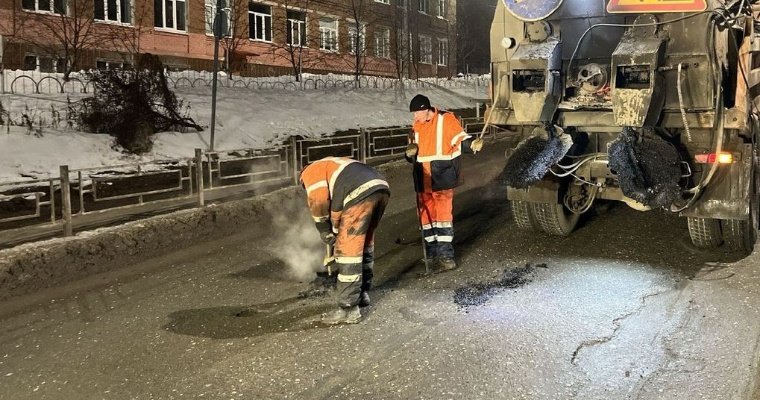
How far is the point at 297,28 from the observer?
28766 mm

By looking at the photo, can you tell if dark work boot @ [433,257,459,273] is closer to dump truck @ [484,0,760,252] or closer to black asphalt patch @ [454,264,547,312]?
black asphalt patch @ [454,264,547,312]

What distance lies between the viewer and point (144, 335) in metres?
4.54

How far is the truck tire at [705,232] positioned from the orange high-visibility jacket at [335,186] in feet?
10.5

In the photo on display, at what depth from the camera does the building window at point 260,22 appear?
27.2 metres

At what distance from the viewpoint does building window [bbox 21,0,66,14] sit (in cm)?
1975

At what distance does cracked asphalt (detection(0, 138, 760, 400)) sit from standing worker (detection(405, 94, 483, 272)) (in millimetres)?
271

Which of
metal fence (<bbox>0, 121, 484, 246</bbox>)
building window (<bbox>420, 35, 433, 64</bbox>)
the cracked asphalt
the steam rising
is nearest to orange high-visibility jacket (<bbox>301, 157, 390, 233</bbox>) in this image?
the cracked asphalt

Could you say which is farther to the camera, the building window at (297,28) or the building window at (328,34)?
the building window at (328,34)

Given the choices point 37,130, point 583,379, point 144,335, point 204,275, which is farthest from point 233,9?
point 583,379

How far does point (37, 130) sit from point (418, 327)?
9.43 metres

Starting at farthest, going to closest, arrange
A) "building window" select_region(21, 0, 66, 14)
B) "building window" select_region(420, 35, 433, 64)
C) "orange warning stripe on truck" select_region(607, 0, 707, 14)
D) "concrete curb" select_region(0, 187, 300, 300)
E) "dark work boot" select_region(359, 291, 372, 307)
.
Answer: "building window" select_region(420, 35, 433, 64) → "building window" select_region(21, 0, 66, 14) → "concrete curb" select_region(0, 187, 300, 300) → "orange warning stripe on truck" select_region(607, 0, 707, 14) → "dark work boot" select_region(359, 291, 372, 307)

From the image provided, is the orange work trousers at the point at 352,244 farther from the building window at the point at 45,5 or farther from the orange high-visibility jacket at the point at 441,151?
the building window at the point at 45,5

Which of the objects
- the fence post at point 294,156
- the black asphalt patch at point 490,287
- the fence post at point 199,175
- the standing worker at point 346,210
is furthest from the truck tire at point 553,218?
the fence post at point 294,156

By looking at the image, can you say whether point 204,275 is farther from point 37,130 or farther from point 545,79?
point 37,130
